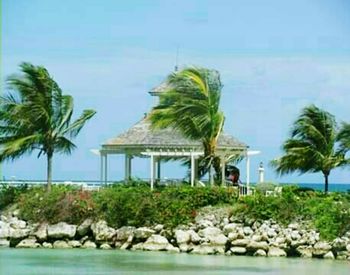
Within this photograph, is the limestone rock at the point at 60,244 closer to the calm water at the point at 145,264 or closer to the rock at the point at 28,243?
the rock at the point at 28,243

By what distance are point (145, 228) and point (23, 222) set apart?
2.52 meters

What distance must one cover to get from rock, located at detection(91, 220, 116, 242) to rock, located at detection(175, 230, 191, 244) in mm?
1308

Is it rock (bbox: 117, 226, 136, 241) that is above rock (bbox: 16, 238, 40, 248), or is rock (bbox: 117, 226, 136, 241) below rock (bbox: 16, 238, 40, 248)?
above

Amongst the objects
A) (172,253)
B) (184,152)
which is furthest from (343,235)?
(184,152)

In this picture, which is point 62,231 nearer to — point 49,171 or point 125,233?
point 125,233

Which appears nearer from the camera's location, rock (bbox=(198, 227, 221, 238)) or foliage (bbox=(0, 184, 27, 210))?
rock (bbox=(198, 227, 221, 238))

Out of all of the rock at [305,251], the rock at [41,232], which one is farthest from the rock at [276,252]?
the rock at [41,232]

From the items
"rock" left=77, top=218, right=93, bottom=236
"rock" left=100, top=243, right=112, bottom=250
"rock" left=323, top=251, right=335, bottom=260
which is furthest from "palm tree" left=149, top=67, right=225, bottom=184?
"rock" left=323, top=251, right=335, bottom=260

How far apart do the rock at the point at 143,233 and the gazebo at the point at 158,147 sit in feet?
6.40

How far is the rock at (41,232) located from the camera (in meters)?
19.2

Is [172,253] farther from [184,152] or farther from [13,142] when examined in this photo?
[13,142]

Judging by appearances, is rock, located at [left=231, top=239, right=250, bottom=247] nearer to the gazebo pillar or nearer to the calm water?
the calm water

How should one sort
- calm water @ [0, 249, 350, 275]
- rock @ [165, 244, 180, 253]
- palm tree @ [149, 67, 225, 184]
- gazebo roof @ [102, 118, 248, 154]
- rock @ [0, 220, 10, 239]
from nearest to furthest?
calm water @ [0, 249, 350, 275]
rock @ [165, 244, 180, 253]
rock @ [0, 220, 10, 239]
palm tree @ [149, 67, 225, 184]
gazebo roof @ [102, 118, 248, 154]

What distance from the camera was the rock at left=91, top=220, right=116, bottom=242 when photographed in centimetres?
1897
